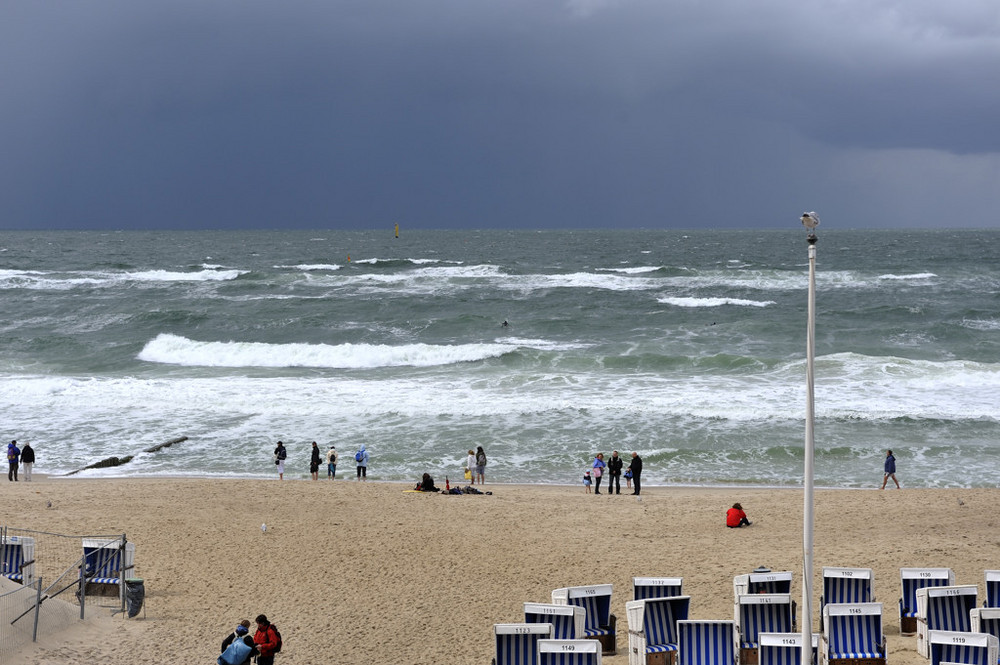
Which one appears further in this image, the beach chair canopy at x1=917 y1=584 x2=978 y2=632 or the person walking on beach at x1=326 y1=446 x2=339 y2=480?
the person walking on beach at x1=326 y1=446 x2=339 y2=480

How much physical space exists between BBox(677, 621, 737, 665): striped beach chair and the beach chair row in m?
7.01

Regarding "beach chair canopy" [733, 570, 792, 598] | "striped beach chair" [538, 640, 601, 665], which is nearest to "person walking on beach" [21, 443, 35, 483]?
"striped beach chair" [538, 640, 601, 665]

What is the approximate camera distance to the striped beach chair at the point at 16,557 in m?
12.0

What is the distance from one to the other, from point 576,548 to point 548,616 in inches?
195

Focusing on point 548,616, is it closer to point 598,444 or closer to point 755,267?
point 598,444

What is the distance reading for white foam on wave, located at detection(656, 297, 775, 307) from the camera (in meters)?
52.8

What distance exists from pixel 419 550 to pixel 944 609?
295 inches

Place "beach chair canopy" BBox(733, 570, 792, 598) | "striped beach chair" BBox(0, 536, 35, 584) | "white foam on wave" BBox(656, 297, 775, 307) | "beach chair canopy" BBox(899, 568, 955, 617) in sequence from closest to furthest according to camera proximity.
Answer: "beach chair canopy" BBox(733, 570, 792, 598), "beach chair canopy" BBox(899, 568, 955, 617), "striped beach chair" BBox(0, 536, 35, 584), "white foam on wave" BBox(656, 297, 775, 307)

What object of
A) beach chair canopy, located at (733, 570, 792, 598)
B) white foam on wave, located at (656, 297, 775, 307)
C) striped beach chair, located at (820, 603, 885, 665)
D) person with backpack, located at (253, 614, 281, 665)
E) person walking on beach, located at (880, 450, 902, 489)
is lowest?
person with backpack, located at (253, 614, 281, 665)

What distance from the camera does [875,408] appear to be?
87.8ft

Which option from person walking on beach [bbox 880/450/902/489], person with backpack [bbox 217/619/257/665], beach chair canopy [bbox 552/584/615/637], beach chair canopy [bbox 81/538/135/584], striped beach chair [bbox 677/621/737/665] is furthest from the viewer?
person walking on beach [bbox 880/450/902/489]

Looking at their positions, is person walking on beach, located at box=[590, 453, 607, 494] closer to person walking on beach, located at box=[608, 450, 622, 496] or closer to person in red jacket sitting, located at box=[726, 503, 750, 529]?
person walking on beach, located at box=[608, 450, 622, 496]

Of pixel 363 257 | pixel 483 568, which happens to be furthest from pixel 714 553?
pixel 363 257

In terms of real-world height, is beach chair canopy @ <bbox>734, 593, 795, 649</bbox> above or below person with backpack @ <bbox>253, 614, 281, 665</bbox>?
above
